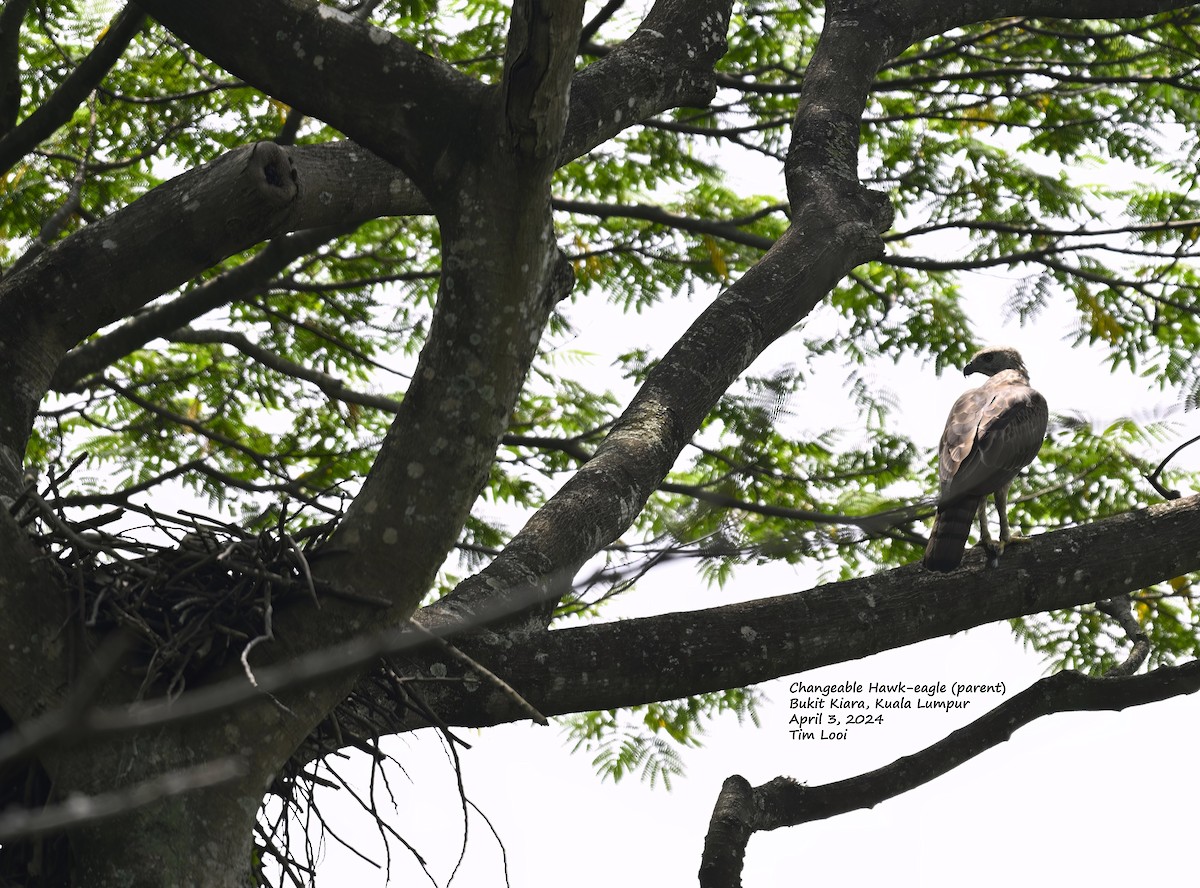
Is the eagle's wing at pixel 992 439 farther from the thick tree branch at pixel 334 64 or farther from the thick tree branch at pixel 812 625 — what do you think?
the thick tree branch at pixel 334 64

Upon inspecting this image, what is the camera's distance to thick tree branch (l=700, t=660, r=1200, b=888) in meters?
3.71

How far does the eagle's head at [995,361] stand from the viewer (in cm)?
582

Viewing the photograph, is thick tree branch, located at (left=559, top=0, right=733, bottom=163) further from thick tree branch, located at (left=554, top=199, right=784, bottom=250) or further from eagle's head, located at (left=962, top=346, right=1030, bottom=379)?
eagle's head, located at (left=962, top=346, right=1030, bottom=379)

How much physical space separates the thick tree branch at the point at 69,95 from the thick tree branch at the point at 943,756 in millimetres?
3391

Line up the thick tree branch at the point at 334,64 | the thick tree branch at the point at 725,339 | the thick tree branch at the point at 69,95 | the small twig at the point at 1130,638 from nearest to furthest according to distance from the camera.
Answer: the thick tree branch at the point at 334,64 < the thick tree branch at the point at 725,339 < the small twig at the point at 1130,638 < the thick tree branch at the point at 69,95

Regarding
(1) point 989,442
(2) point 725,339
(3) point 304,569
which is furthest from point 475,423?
(1) point 989,442

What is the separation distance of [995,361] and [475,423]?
401 cm

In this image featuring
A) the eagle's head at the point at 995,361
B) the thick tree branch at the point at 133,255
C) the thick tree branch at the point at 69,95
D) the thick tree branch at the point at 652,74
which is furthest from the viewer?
the eagle's head at the point at 995,361

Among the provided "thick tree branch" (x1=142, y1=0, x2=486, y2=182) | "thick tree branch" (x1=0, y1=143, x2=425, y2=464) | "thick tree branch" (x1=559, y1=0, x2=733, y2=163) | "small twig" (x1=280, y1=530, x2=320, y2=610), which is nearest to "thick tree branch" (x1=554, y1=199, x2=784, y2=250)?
"thick tree branch" (x1=559, y1=0, x2=733, y2=163)

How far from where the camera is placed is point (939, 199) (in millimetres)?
6594

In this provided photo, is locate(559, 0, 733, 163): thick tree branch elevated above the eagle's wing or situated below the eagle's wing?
above

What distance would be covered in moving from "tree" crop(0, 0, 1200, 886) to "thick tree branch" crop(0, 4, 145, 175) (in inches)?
0.8

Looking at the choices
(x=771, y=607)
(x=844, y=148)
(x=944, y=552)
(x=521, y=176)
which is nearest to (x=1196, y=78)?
(x=844, y=148)

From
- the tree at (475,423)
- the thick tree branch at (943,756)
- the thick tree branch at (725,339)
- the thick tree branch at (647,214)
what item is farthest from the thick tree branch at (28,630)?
the thick tree branch at (647,214)
